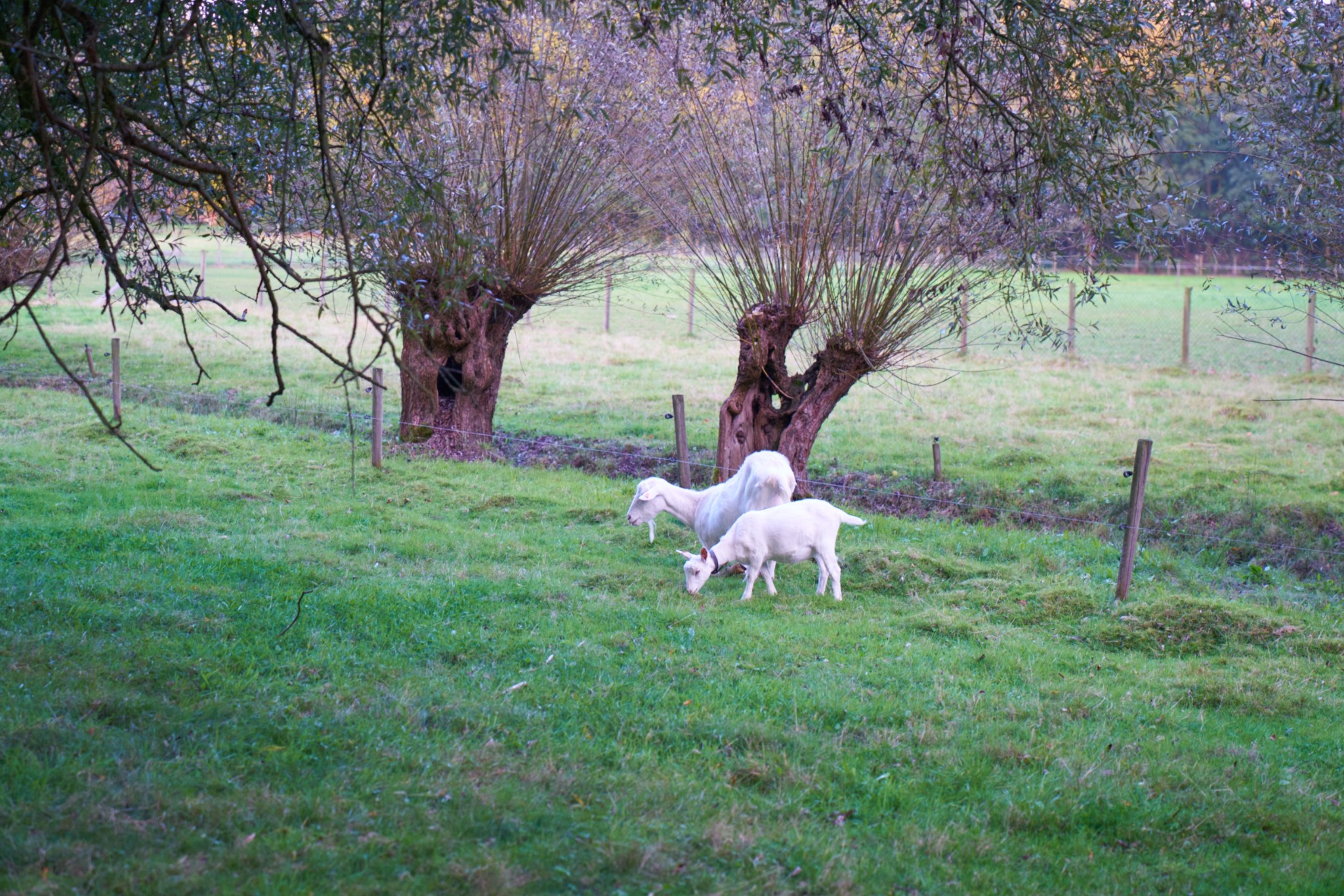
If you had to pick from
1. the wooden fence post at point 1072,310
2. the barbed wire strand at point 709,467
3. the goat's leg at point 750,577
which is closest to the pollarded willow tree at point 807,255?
the barbed wire strand at point 709,467

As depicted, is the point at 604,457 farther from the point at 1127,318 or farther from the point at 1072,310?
the point at 1127,318

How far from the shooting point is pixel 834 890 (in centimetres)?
448

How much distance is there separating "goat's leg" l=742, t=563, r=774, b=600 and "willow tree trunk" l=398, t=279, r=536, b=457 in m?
6.43

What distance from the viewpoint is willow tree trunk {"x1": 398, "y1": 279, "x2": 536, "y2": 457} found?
15109 millimetres

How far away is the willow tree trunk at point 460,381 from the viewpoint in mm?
15109

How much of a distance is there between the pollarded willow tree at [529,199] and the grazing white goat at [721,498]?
3529mm

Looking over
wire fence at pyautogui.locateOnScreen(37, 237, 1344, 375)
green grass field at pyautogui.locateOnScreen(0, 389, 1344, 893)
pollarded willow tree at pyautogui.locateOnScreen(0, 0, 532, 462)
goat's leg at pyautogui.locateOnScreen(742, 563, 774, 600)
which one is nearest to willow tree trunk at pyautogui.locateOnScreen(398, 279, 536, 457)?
wire fence at pyautogui.locateOnScreen(37, 237, 1344, 375)

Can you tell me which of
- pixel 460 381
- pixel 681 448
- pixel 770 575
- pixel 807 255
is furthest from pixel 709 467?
pixel 460 381

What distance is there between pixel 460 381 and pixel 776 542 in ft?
25.3

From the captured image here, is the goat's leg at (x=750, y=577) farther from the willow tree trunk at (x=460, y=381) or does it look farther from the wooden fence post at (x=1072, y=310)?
the willow tree trunk at (x=460, y=381)

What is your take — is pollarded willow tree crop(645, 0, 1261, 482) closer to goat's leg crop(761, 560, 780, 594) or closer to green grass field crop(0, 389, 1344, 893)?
green grass field crop(0, 389, 1344, 893)

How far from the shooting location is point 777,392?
12586 millimetres

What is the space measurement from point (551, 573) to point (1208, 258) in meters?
38.4

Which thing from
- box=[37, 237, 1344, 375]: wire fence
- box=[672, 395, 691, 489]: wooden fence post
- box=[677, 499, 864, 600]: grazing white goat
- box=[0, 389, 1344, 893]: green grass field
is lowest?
box=[0, 389, 1344, 893]: green grass field
